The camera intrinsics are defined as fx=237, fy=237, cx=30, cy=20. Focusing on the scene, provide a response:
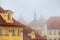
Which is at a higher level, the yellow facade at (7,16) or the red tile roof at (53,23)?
the yellow facade at (7,16)

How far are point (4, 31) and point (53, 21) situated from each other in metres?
14.5

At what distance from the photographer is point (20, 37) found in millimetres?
14336

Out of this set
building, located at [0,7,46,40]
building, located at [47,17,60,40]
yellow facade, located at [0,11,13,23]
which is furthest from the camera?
building, located at [47,17,60,40]

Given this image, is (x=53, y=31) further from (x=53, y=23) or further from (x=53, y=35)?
(x=53, y=23)

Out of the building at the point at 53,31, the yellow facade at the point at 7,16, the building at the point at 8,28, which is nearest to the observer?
the building at the point at 8,28

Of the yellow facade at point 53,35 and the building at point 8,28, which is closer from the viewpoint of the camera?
the building at point 8,28

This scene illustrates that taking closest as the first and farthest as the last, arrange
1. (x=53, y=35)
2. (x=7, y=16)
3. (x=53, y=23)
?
(x=7, y=16) → (x=53, y=35) → (x=53, y=23)

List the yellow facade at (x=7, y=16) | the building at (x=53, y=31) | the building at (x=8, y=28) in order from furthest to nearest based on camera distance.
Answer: the building at (x=53, y=31) < the yellow facade at (x=7, y=16) < the building at (x=8, y=28)

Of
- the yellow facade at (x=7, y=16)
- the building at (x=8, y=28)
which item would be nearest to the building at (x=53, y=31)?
the building at (x=8, y=28)

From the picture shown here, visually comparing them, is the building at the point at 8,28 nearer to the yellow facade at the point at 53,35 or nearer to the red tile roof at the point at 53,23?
the yellow facade at the point at 53,35

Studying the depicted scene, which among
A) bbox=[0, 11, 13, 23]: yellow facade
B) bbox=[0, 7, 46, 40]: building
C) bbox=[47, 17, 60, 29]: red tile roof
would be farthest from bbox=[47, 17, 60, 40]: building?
bbox=[0, 11, 13, 23]: yellow facade

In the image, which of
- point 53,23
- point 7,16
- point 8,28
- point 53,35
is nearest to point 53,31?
point 53,35

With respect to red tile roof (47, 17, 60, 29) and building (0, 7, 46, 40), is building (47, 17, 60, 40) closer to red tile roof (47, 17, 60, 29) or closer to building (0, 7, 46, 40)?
red tile roof (47, 17, 60, 29)

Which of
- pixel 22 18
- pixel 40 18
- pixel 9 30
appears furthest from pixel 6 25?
pixel 40 18
